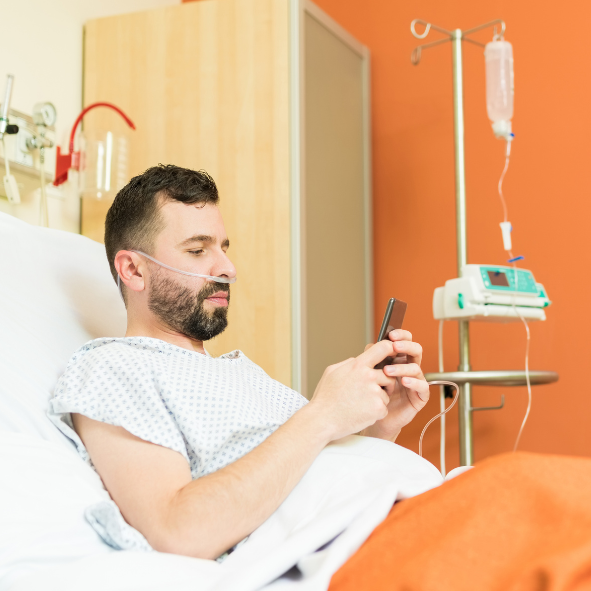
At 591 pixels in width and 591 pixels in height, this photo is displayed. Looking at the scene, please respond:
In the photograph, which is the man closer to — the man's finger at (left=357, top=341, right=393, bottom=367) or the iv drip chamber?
the man's finger at (left=357, top=341, right=393, bottom=367)

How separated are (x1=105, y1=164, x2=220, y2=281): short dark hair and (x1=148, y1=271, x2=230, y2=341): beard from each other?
8 cm

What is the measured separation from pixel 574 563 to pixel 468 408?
143 centimetres

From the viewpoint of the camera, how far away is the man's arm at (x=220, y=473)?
86 cm

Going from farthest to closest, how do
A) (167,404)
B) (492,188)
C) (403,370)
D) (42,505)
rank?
1. (492,188)
2. (403,370)
3. (167,404)
4. (42,505)

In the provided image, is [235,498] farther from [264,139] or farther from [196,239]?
[264,139]

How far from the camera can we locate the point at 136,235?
4.33 ft

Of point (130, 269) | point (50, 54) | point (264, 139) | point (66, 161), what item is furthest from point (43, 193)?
point (130, 269)

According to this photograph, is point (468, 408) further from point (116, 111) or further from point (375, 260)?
point (116, 111)

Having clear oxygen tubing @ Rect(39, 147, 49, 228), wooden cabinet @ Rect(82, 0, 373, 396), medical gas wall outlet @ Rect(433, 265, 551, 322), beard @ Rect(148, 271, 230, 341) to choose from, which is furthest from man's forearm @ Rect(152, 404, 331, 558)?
clear oxygen tubing @ Rect(39, 147, 49, 228)

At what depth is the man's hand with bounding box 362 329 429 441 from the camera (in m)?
1.13

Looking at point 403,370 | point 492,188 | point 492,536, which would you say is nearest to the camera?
point 492,536

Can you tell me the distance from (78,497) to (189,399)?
7.9 inches

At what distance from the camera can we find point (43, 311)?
1.26 meters

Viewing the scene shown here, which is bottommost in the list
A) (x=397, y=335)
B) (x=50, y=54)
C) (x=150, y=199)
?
(x=397, y=335)
